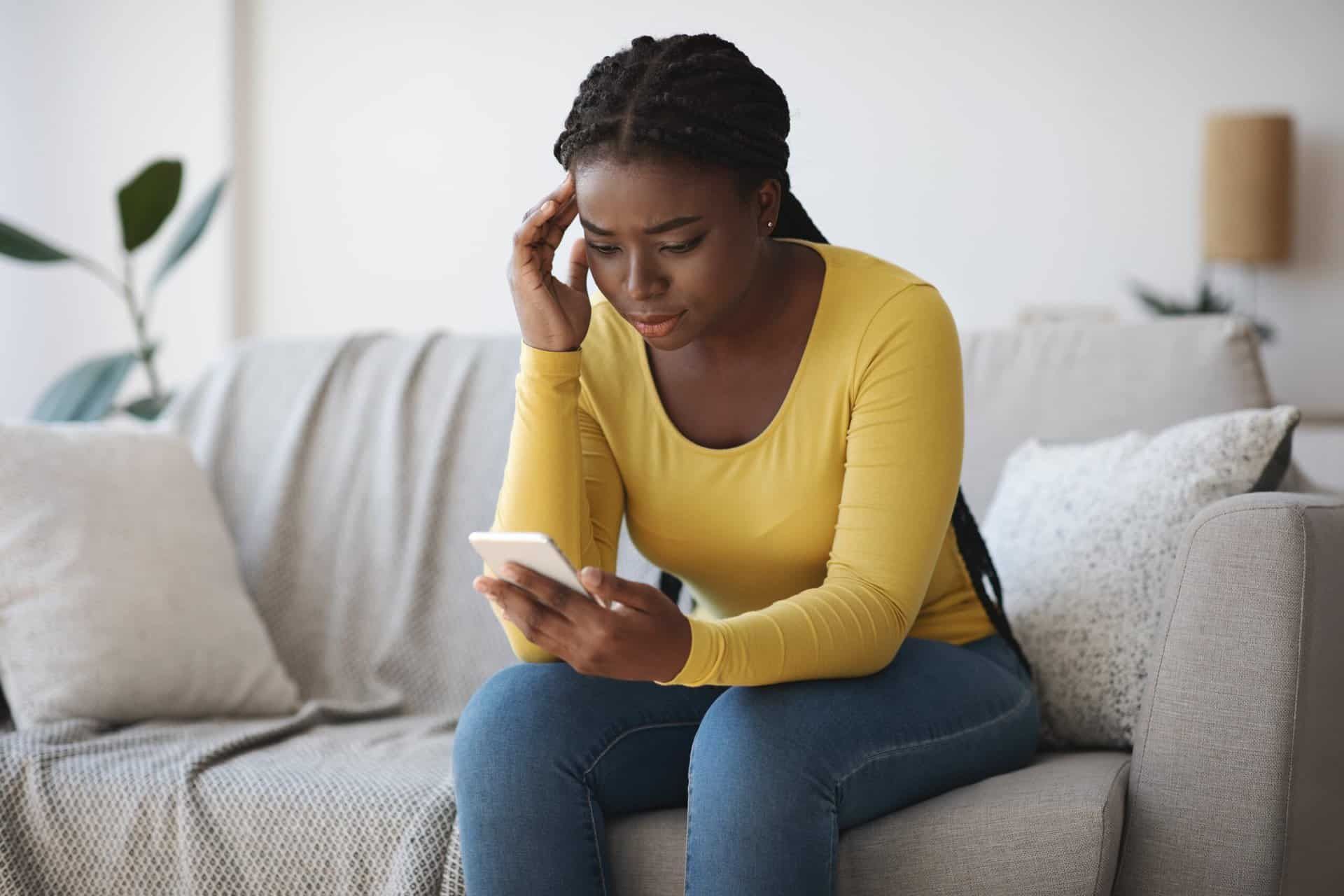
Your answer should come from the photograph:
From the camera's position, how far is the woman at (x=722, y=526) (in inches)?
43.0

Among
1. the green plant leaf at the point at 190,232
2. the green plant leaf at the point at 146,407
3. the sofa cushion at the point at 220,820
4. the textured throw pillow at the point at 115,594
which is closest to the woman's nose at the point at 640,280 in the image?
the sofa cushion at the point at 220,820

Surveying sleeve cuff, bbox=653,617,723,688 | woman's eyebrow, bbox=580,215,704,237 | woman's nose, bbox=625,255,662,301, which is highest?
woman's eyebrow, bbox=580,215,704,237

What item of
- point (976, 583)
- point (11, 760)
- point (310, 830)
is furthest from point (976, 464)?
point (11, 760)

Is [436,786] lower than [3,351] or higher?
lower

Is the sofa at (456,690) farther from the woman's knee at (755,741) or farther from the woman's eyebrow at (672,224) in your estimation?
the woman's eyebrow at (672,224)

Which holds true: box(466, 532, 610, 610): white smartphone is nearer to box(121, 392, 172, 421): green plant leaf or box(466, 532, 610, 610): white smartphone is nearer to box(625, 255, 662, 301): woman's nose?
box(625, 255, 662, 301): woman's nose

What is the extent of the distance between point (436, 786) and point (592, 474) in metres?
0.36

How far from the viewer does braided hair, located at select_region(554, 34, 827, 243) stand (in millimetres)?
1168

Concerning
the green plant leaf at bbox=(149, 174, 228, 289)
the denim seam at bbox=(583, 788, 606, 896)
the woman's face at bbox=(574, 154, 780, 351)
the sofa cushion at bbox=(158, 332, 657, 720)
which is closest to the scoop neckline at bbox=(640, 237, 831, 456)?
the woman's face at bbox=(574, 154, 780, 351)

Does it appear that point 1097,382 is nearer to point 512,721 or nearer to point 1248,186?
point 512,721

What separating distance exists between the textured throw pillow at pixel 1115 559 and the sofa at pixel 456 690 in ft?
0.15

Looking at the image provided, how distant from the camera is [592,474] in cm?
136

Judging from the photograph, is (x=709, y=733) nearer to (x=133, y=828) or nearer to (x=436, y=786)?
(x=436, y=786)

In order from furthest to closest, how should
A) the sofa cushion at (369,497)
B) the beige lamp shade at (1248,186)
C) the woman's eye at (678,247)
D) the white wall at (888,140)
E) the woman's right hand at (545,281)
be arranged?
1. the white wall at (888,140)
2. the beige lamp shade at (1248,186)
3. the sofa cushion at (369,497)
4. the woman's right hand at (545,281)
5. the woman's eye at (678,247)
